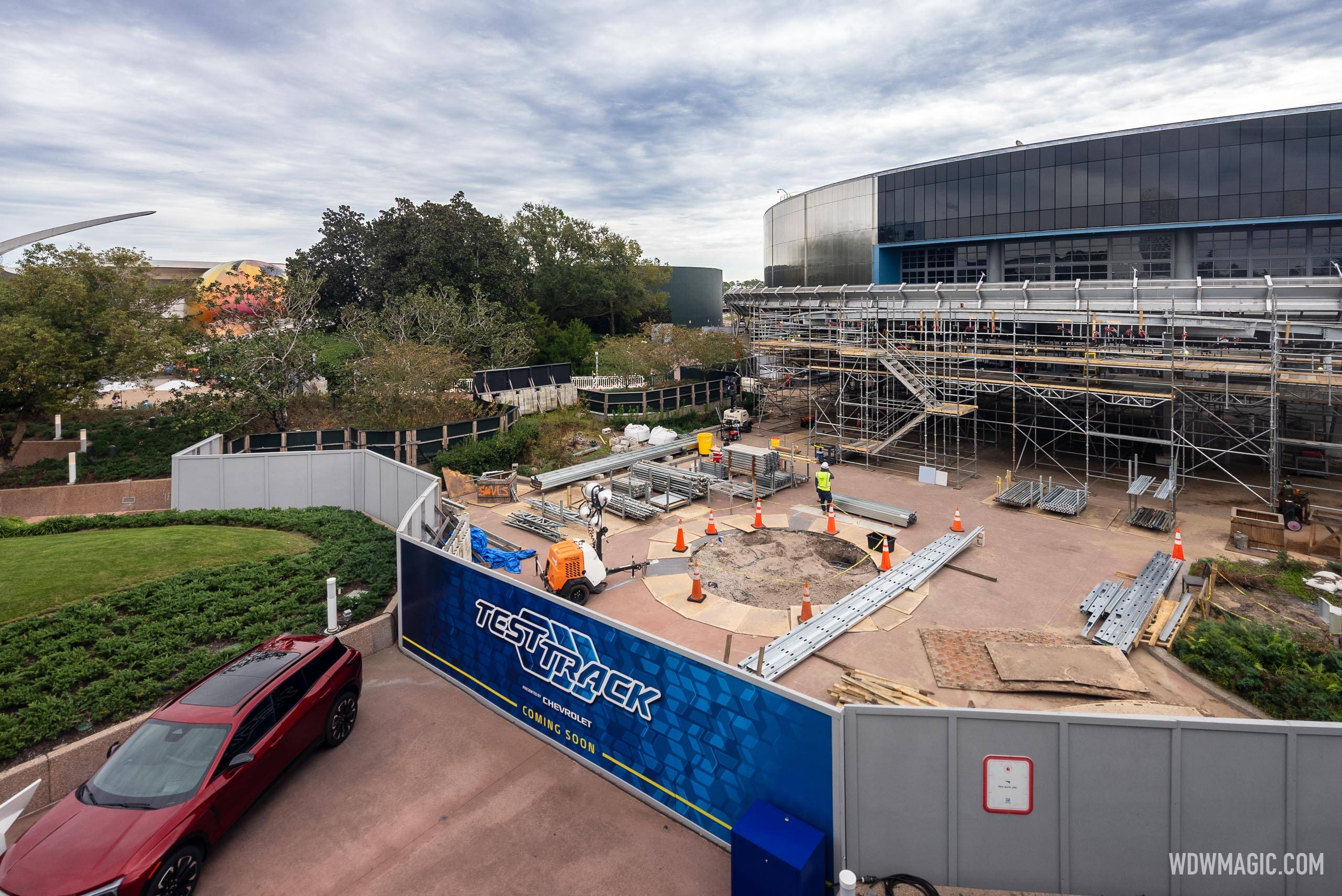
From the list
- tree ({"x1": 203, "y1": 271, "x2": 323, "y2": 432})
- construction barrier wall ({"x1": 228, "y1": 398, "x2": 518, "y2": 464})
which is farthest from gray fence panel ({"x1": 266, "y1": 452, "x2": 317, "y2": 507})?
tree ({"x1": 203, "y1": 271, "x2": 323, "y2": 432})

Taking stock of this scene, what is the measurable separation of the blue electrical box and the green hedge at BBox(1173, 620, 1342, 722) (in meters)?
7.31

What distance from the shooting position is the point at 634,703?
791 centimetres

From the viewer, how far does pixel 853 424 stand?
32.7 m

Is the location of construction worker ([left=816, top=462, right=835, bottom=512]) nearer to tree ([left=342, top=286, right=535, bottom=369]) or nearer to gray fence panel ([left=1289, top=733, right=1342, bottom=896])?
gray fence panel ([left=1289, top=733, right=1342, bottom=896])

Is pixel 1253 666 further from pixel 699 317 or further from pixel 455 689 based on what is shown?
pixel 699 317

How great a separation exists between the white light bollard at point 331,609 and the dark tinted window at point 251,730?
356 cm

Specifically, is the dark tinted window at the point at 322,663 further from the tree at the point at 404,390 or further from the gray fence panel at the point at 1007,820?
the tree at the point at 404,390

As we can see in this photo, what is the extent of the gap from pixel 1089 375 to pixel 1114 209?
16166mm

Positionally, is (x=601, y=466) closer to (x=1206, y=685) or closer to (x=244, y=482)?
(x=244, y=482)

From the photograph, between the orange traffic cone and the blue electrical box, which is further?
the orange traffic cone

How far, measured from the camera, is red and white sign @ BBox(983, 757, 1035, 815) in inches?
240

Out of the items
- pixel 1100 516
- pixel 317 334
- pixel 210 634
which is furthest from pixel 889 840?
pixel 317 334

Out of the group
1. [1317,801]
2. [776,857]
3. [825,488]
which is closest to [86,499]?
[825,488]

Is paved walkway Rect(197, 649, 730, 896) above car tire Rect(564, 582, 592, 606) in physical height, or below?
below
